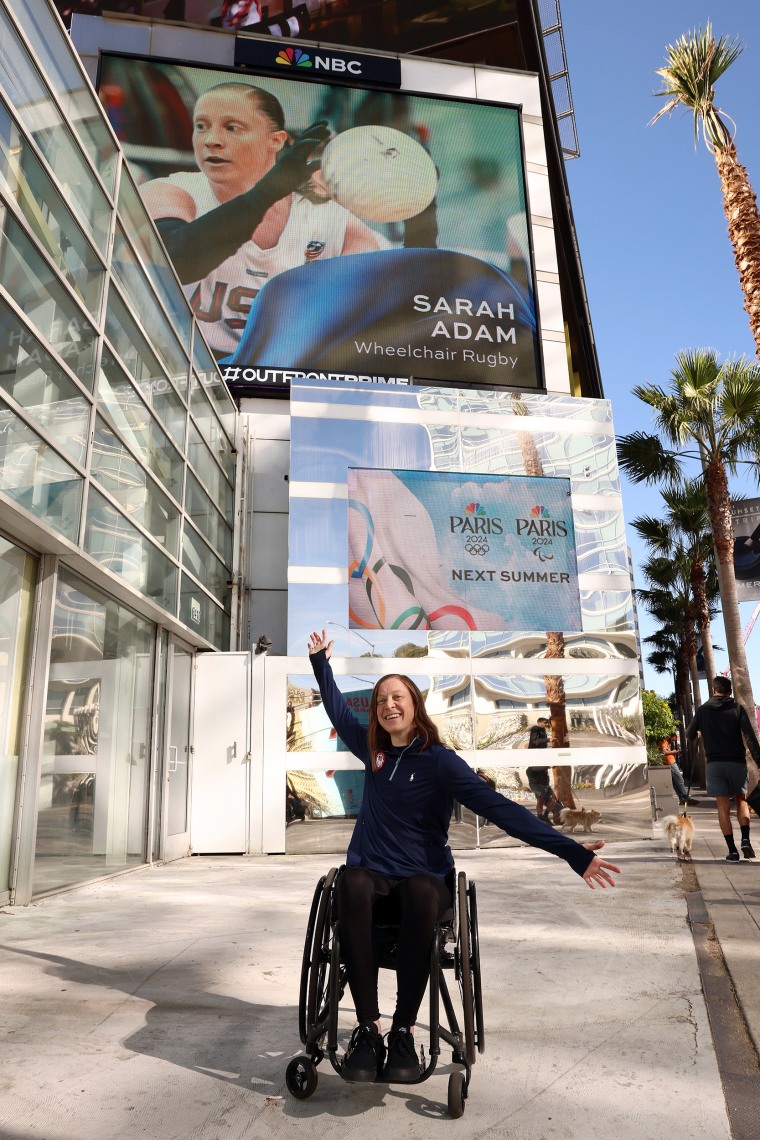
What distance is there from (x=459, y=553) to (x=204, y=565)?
3.86 m

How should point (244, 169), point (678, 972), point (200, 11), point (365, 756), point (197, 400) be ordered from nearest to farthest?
point (365, 756)
point (678, 972)
point (197, 400)
point (244, 169)
point (200, 11)

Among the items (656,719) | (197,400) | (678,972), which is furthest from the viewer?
(656,719)

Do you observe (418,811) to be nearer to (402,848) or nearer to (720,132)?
(402,848)

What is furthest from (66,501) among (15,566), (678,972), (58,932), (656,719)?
(656,719)

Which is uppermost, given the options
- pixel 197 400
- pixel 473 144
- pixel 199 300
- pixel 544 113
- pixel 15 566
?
pixel 544 113

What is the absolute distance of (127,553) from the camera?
827 centimetres

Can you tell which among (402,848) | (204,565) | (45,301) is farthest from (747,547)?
(402,848)

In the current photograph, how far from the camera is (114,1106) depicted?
2.55 m

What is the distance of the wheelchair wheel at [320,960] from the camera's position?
2.70m

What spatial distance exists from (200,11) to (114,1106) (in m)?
22.9

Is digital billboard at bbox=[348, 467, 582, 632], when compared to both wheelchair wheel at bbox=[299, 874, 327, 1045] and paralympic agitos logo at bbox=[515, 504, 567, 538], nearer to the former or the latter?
paralympic agitos logo at bbox=[515, 504, 567, 538]

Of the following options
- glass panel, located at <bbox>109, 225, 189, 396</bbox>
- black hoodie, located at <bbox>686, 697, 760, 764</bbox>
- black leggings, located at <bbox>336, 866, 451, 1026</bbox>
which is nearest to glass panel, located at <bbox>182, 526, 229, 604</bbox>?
glass panel, located at <bbox>109, 225, 189, 396</bbox>

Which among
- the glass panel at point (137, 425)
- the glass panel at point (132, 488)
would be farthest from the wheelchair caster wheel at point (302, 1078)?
the glass panel at point (137, 425)

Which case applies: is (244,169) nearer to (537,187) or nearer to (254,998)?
(537,187)
